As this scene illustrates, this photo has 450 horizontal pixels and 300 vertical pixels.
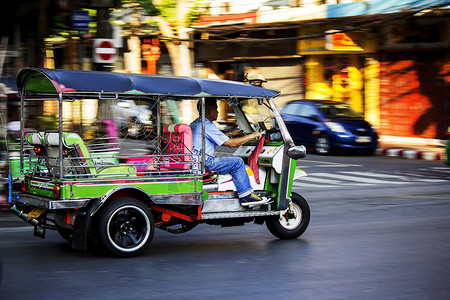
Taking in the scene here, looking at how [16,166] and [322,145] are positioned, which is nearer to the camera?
[16,166]

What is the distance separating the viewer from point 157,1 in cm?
2775

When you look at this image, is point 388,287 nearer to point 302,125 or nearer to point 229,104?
point 229,104

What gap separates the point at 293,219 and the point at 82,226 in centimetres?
271

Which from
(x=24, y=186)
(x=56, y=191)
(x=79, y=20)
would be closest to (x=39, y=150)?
(x=24, y=186)

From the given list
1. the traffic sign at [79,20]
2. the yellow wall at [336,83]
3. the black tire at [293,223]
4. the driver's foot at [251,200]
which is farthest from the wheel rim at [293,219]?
the yellow wall at [336,83]

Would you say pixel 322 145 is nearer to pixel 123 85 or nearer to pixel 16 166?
pixel 16 166

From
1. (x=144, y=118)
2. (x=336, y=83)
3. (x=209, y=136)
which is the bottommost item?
(x=209, y=136)

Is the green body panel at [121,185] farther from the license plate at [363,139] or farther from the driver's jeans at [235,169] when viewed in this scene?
the license plate at [363,139]

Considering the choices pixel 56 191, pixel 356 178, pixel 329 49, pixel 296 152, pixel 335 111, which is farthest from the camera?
pixel 329 49

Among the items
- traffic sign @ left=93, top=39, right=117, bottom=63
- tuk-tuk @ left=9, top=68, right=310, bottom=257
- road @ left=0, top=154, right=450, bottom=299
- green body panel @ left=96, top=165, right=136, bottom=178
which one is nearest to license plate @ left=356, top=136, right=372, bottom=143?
road @ left=0, top=154, right=450, bottom=299

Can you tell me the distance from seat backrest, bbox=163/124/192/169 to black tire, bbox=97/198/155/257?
0.67 metres

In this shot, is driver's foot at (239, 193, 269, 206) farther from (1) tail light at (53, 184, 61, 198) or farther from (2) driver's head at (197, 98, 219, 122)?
(1) tail light at (53, 184, 61, 198)

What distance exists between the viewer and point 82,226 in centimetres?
701

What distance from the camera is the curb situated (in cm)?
1980
